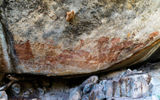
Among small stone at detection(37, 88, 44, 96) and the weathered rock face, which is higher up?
the weathered rock face

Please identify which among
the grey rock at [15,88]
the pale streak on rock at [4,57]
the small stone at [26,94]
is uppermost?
the pale streak on rock at [4,57]

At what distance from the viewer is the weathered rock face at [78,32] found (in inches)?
62.6

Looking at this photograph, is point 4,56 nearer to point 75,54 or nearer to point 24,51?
point 24,51

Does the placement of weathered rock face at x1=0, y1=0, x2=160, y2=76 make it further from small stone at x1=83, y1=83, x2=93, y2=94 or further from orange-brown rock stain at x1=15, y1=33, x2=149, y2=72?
small stone at x1=83, y1=83, x2=93, y2=94

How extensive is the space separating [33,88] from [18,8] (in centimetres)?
123

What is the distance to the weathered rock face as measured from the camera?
1.59 metres

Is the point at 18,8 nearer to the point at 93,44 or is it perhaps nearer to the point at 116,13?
the point at 93,44

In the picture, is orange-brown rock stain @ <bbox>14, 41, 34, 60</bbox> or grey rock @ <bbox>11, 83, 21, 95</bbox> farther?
grey rock @ <bbox>11, 83, 21, 95</bbox>

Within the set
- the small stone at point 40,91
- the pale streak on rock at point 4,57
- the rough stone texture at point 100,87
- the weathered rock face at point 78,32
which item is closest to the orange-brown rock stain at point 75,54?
the weathered rock face at point 78,32

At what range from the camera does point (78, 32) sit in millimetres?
1712

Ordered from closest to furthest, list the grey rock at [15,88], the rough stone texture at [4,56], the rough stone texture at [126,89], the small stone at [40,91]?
the rough stone texture at [126,89] → the rough stone texture at [4,56] → the grey rock at [15,88] → the small stone at [40,91]

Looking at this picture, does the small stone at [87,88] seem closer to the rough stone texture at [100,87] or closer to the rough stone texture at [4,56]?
the rough stone texture at [100,87]

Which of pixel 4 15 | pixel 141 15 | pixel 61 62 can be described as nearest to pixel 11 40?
pixel 4 15

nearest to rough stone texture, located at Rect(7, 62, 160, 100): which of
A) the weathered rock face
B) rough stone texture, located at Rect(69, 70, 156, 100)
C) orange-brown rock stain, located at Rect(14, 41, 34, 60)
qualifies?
rough stone texture, located at Rect(69, 70, 156, 100)
